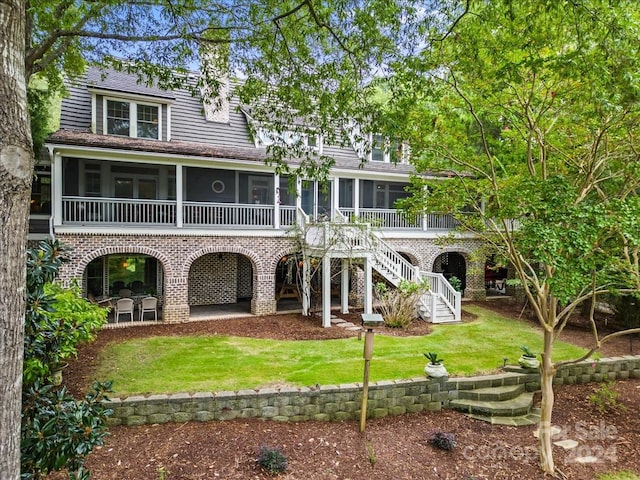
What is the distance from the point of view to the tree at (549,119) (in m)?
4.54

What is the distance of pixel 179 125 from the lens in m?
14.5

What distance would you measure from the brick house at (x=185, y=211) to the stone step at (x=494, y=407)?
5.66m

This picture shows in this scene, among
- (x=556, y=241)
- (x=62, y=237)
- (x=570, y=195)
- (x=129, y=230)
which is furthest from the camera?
(x=129, y=230)

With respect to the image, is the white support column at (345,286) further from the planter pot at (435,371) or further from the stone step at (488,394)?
the stone step at (488,394)

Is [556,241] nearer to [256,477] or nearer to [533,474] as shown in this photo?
[533,474]

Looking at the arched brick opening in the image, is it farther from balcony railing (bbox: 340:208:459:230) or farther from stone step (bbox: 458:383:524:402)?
stone step (bbox: 458:383:524:402)

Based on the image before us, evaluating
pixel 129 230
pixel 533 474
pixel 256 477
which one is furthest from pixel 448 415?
pixel 129 230

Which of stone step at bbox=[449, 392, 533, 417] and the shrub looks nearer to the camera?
the shrub

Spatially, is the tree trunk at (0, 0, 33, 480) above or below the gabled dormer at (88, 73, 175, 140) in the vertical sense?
below

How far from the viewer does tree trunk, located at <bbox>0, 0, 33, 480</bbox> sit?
2406mm

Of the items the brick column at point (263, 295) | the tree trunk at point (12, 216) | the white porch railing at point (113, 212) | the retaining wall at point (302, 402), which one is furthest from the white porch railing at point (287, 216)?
the tree trunk at point (12, 216)

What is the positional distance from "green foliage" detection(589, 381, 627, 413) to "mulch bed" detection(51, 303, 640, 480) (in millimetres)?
93

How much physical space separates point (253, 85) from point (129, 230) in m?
7.30

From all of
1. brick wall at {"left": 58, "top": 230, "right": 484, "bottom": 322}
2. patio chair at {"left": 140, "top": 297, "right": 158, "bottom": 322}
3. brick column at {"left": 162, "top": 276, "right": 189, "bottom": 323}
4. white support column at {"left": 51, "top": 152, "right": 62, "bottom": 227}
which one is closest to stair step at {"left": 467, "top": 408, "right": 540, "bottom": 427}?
brick wall at {"left": 58, "top": 230, "right": 484, "bottom": 322}
